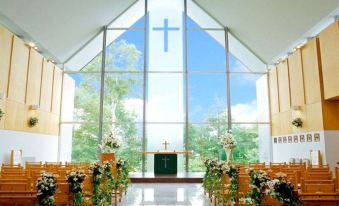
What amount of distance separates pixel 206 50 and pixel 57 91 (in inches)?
279

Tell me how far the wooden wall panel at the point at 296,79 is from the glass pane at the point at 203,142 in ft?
11.5

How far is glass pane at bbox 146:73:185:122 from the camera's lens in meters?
13.4

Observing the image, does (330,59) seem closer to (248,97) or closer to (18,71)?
(248,97)

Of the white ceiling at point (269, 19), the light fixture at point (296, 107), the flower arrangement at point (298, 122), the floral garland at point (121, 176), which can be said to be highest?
the white ceiling at point (269, 19)

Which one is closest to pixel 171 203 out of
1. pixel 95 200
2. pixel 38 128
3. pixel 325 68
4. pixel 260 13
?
pixel 95 200

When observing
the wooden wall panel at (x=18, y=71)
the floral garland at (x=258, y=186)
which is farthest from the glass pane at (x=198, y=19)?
the floral garland at (x=258, y=186)

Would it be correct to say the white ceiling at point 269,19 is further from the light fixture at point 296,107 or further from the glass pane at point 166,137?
the glass pane at point 166,137

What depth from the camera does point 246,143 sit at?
13359 mm

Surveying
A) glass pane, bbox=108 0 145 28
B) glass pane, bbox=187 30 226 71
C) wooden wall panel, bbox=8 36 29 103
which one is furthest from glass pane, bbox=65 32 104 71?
glass pane, bbox=187 30 226 71

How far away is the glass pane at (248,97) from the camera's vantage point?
44.4 ft

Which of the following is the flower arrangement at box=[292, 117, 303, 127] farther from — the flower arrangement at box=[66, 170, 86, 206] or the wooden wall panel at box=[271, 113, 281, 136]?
the flower arrangement at box=[66, 170, 86, 206]

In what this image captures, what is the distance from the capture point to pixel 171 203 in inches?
245

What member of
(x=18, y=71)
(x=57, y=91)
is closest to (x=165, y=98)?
(x=57, y=91)

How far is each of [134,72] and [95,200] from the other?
30.5ft
